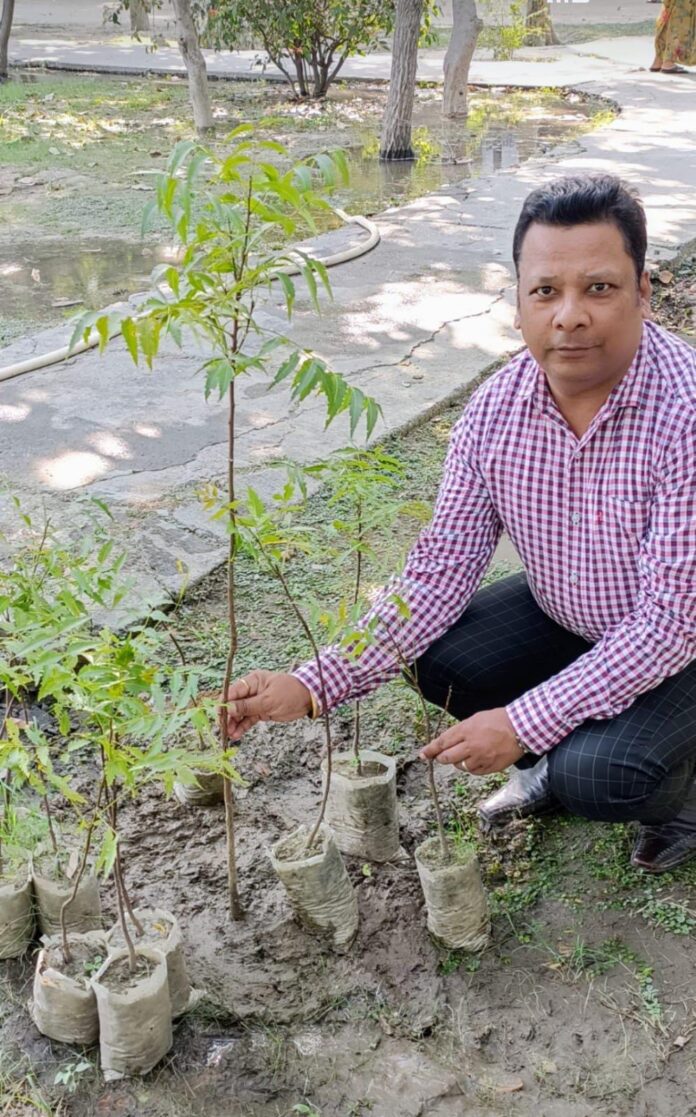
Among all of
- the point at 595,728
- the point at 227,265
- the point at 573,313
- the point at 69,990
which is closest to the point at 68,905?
the point at 69,990

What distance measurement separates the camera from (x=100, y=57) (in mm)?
17344

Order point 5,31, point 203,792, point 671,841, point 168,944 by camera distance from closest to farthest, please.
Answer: point 168,944, point 671,841, point 203,792, point 5,31

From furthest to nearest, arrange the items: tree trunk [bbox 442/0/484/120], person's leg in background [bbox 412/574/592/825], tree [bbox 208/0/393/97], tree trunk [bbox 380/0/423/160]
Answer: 1. tree [bbox 208/0/393/97]
2. tree trunk [bbox 442/0/484/120]
3. tree trunk [bbox 380/0/423/160]
4. person's leg in background [bbox 412/574/592/825]

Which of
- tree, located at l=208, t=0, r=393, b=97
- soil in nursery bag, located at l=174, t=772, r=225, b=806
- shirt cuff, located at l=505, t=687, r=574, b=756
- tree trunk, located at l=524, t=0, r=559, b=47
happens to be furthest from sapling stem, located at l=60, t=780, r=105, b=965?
tree trunk, located at l=524, t=0, r=559, b=47

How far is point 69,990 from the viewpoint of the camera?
2018 mm

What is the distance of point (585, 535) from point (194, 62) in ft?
30.4

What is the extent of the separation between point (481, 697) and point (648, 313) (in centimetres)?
88

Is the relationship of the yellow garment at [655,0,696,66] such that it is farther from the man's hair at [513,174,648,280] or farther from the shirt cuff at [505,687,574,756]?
the shirt cuff at [505,687,574,756]

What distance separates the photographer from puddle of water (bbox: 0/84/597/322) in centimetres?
681

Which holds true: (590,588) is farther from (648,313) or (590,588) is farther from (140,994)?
(140,994)

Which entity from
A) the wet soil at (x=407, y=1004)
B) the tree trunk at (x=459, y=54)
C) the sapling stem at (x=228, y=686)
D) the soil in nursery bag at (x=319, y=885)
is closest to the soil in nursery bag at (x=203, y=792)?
the wet soil at (x=407, y=1004)

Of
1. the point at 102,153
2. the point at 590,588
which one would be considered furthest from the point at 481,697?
the point at 102,153

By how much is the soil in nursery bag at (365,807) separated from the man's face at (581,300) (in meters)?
0.88

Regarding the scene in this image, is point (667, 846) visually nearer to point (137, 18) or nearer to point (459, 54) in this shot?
point (459, 54)
